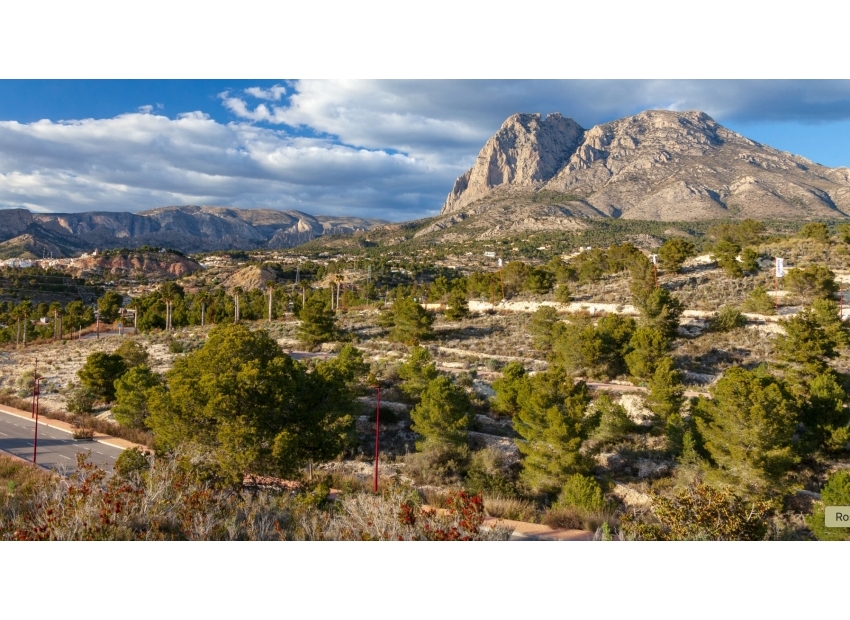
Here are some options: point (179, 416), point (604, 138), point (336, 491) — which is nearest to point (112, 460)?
point (179, 416)

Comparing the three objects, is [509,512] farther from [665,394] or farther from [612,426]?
[665,394]

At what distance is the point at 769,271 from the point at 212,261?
116 meters

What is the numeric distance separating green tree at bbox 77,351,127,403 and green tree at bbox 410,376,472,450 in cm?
1720

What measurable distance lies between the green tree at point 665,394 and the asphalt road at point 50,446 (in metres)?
19.4

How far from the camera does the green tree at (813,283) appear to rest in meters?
31.5

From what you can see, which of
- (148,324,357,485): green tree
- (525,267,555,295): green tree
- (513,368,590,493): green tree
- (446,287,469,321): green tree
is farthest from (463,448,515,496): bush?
(525,267,555,295): green tree

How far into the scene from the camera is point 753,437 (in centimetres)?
1439

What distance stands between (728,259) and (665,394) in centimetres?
2670

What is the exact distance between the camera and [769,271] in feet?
133

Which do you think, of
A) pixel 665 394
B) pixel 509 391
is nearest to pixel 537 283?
pixel 509 391

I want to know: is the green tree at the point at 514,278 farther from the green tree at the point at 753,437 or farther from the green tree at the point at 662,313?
the green tree at the point at 753,437

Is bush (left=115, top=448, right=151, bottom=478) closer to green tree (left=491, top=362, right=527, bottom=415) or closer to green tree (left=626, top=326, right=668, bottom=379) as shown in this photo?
green tree (left=491, top=362, right=527, bottom=415)

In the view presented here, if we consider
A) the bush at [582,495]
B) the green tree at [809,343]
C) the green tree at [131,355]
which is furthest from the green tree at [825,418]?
the green tree at [131,355]

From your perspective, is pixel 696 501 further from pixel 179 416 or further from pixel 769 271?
pixel 769 271
